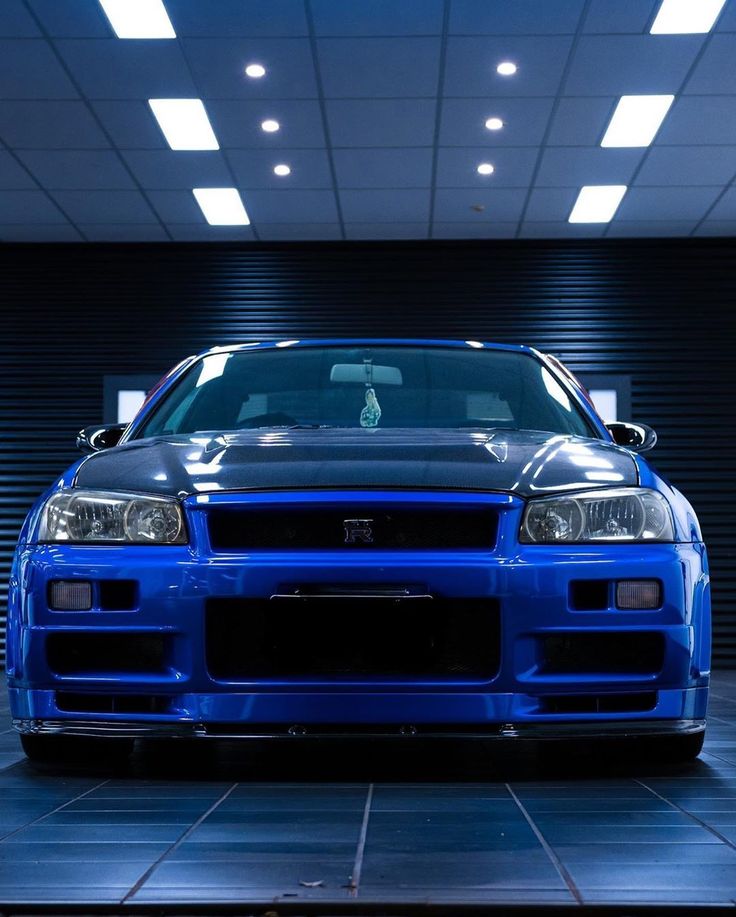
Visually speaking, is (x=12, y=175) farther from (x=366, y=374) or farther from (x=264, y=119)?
(x=366, y=374)

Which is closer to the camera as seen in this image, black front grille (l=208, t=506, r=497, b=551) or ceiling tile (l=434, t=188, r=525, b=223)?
black front grille (l=208, t=506, r=497, b=551)

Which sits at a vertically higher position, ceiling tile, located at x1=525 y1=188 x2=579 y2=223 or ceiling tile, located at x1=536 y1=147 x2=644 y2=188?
ceiling tile, located at x1=536 y1=147 x2=644 y2=188

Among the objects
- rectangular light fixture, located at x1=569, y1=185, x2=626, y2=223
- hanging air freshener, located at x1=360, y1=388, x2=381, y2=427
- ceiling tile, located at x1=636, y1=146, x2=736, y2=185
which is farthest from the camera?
rectangular light fixture, located at x1=569, y1=185, x2=626, y2=223

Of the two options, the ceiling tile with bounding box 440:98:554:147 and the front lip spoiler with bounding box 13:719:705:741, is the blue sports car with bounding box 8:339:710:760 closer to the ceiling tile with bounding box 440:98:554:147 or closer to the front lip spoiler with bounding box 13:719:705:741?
the front lip spoiler with bounding box 13:719:705:741

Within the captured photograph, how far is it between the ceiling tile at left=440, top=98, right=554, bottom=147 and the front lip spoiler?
6100 mm

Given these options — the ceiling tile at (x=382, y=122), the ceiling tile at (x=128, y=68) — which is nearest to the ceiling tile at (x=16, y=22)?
the ceiling tile at (x=128, y=68)

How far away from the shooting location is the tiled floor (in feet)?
5.74

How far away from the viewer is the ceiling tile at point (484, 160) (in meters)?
8.77

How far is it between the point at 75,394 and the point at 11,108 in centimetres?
334

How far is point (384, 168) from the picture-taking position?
908 centimetres

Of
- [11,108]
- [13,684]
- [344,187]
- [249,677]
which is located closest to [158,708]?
[249,677]

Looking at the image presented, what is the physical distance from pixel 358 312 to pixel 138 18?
4410 mm

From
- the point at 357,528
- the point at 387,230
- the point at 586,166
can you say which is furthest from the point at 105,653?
the point at 387,230

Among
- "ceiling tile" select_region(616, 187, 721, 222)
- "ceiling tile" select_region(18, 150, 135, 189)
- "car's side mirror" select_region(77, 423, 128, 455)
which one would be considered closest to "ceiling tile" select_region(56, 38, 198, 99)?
"ceiling tile" select_region(18, 150, 135, 189)
